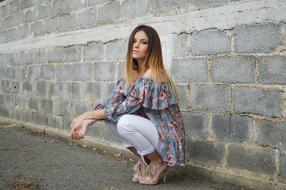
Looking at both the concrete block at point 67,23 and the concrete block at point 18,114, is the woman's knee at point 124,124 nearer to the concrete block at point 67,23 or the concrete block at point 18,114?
the concrete block at point 67,23

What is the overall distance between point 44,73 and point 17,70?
124 cm

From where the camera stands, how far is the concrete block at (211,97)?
3891mm

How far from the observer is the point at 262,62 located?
3.58 m

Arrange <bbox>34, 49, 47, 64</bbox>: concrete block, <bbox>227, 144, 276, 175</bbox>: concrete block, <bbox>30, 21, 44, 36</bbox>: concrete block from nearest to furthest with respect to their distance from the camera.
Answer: <bbox>227, 144, 276, 175</bbox>: concrete block → <bbox>34, 49, 47, 64</bbox>: concrete block → <bbox>30, 21, 44, 36</bbox>: concrete block

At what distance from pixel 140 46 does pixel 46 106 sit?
353cm

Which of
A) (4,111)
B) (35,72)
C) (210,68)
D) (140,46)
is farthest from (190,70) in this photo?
(4,111)

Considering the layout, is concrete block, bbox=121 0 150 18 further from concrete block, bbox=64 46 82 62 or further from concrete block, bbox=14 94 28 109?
concrete block, bbox=14 94 28 109

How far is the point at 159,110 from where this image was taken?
12.2ft

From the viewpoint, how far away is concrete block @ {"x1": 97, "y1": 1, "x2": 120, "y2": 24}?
5.35m

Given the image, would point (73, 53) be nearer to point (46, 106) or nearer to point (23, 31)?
point (46, 106)

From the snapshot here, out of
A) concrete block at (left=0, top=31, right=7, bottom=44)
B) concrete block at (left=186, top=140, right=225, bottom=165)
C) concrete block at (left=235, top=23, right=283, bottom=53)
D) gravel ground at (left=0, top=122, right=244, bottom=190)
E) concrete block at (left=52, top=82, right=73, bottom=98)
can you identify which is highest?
concrete block at (left=0, top=31, right=7, bottom=44)

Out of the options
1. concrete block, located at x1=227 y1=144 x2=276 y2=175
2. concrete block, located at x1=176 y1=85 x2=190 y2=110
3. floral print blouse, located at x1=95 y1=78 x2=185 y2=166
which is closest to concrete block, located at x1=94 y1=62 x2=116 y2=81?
concrete block, located at x1=176 y1=85 x2=190 y2=110

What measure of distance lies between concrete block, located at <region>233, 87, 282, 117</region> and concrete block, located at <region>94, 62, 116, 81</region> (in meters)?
1.99

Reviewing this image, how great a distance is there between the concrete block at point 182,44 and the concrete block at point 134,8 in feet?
2.09
